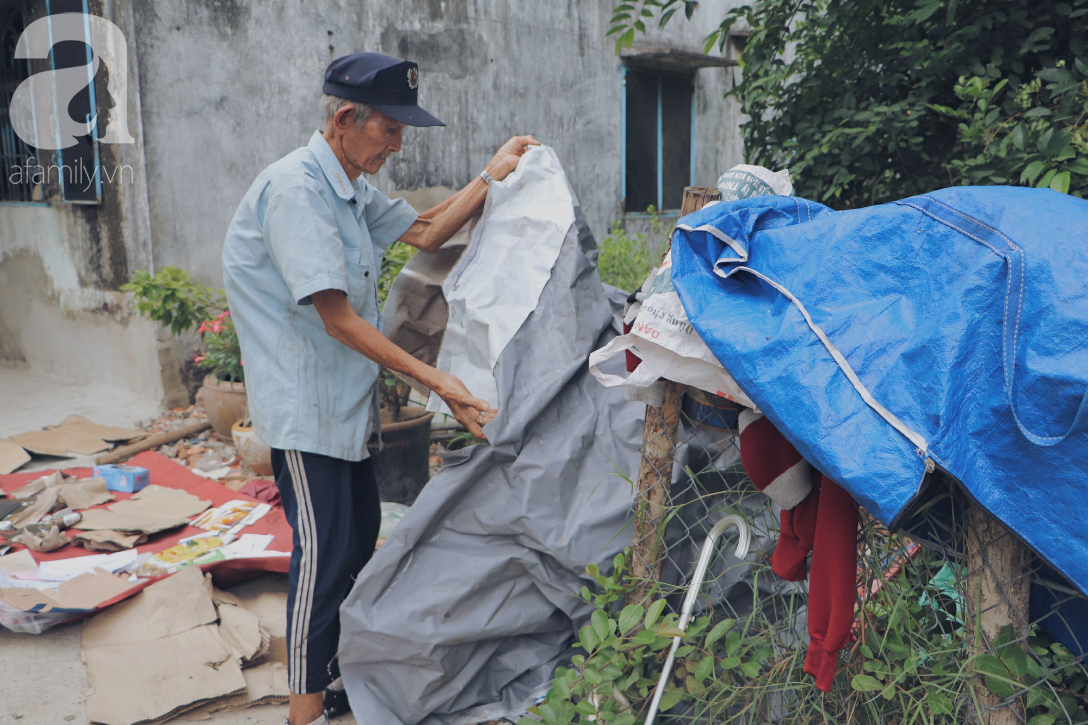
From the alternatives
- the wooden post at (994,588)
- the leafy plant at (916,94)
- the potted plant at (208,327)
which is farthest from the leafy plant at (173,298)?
the wooden post at (994,588)

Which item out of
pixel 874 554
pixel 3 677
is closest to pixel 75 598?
pixel 3 677

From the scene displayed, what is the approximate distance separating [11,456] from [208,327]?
1.20 metres

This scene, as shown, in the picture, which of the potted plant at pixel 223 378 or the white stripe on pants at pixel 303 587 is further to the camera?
the potted plant at pixel 223 378

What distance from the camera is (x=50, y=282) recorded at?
5605 mm

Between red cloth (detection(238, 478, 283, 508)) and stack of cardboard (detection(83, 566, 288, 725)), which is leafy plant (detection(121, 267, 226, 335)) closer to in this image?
red cloth (detection(238, 478, 283, 508))

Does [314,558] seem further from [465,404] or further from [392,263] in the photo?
[392,263]

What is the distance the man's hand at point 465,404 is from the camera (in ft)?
7.14

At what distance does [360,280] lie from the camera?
7.34ft

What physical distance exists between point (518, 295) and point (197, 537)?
192 cm

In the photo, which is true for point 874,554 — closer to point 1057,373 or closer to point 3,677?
point 1057,373

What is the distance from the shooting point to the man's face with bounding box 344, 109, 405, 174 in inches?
85.7

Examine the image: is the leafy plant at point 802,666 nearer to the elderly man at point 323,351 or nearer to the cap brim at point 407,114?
the elderly man at point 323,351

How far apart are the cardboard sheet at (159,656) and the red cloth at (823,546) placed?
176 centimetres

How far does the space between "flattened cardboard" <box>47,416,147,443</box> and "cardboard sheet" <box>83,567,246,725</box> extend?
2.09m
